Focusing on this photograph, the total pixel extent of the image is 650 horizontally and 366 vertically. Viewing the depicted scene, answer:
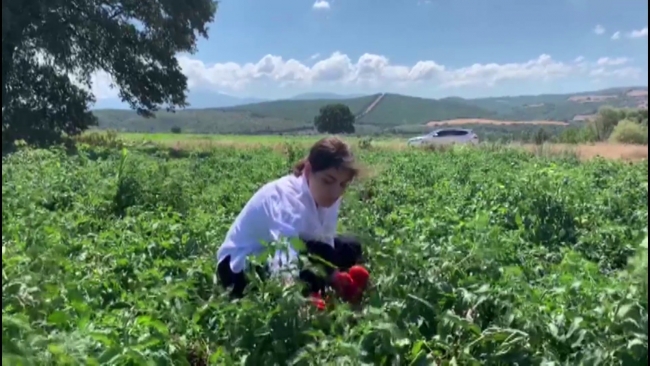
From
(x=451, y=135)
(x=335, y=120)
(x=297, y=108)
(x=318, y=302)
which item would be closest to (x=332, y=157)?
(x=318, y=302)

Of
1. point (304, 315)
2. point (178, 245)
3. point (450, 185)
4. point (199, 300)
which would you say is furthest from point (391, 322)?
point (450, 185)

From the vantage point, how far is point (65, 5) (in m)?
21.7

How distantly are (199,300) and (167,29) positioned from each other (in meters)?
22.3

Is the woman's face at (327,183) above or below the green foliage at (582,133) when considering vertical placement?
above

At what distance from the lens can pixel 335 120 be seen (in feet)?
148

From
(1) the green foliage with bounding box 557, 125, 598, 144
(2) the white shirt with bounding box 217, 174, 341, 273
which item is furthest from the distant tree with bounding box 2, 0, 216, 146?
(1) the green foliage with bounding box 557, 125, 598, 144

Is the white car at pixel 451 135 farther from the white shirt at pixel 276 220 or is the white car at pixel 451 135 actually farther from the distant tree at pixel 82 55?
the white shirt at pixel 276 220

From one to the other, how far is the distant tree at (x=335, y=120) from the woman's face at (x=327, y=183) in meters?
39.2

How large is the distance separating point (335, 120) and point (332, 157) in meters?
42.0

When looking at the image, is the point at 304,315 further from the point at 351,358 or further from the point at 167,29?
the point at 167,29

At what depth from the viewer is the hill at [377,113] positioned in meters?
45.3

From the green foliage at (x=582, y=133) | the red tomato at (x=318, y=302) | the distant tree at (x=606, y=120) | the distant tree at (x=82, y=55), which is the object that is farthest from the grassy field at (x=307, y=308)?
the distant tree at (x=606, y=120)

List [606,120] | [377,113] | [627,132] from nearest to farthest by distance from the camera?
[627,132] → [606,120] → [377,113]

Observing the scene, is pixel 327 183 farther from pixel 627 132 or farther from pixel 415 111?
pixel 415 111
